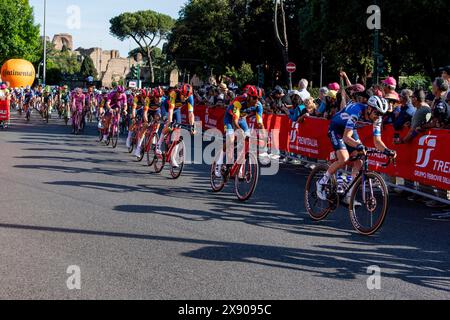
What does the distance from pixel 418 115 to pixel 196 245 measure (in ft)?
17.0

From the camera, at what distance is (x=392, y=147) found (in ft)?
38.0

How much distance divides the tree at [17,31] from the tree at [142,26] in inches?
1606

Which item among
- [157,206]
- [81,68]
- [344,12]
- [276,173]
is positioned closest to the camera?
[157,206]

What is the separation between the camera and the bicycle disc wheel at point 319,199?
28.7ft

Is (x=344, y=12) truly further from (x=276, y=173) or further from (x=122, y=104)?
(x=276, y=173)

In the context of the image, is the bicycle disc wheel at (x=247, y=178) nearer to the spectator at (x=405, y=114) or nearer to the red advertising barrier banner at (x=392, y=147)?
the red advertising barrier banner at (x=392, y=147)

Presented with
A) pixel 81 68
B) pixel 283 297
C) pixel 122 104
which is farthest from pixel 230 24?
pixel 81 68

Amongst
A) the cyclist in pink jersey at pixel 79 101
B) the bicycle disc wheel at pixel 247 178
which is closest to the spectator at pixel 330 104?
the bicycle disc wheel at pixel 247 178

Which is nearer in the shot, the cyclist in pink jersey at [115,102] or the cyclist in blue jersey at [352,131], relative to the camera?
the cyclist in blue jersey at [352,131]

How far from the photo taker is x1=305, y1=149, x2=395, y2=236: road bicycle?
25.7ft

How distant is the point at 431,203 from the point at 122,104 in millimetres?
11367

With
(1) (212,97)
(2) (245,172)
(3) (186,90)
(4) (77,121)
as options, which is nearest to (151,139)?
(3) (186,90)
